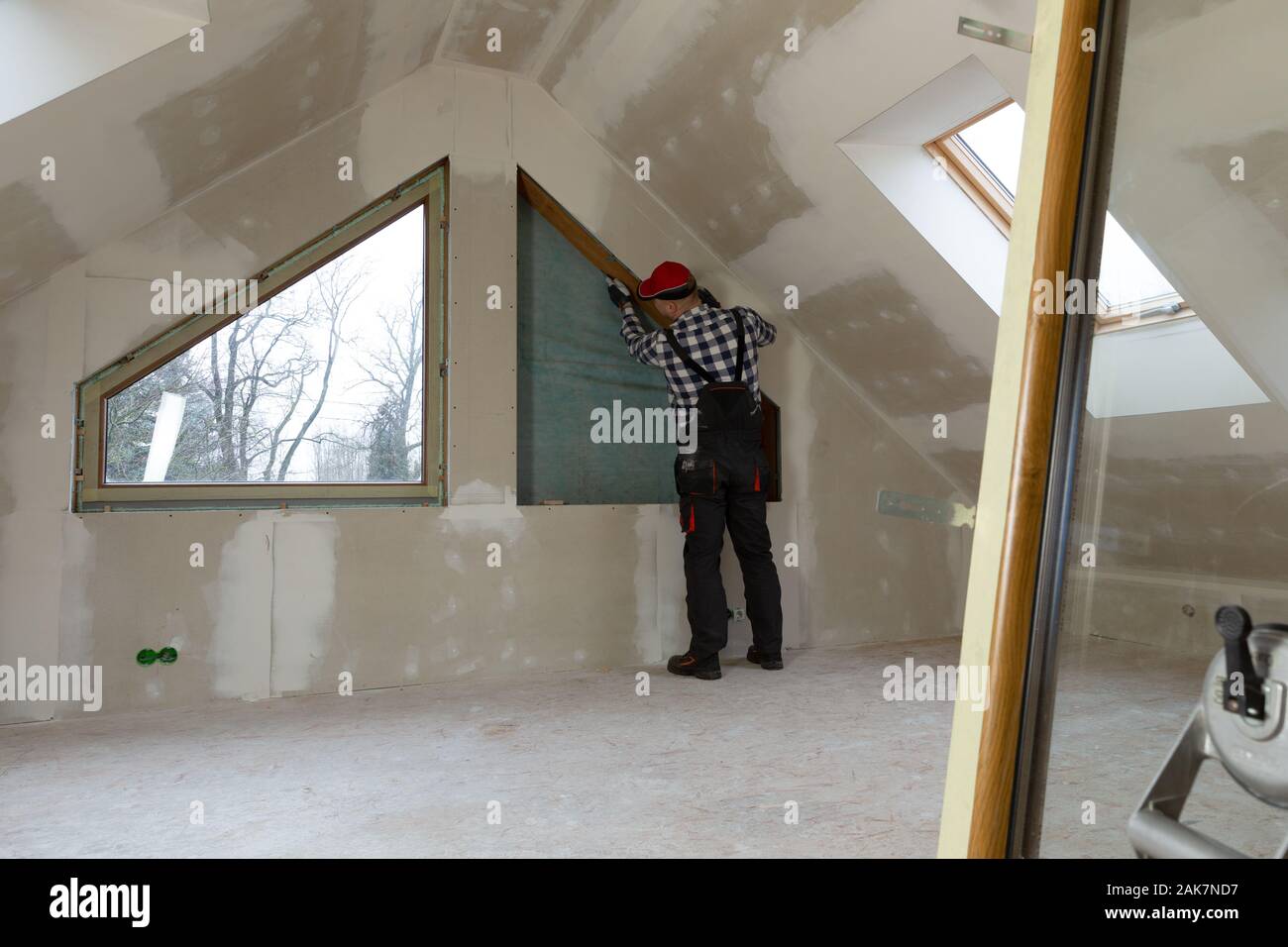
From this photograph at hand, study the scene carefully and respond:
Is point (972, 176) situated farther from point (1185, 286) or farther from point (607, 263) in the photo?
point (1185, 286)

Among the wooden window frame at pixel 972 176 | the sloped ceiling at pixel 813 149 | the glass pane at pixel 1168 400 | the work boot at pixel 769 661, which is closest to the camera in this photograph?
the glass pane at pixel 1168 400

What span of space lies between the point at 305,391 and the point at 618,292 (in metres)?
1.29

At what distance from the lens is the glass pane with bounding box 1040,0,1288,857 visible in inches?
29.4

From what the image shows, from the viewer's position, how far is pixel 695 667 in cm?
328

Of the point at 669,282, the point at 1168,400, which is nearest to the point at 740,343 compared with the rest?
the point at 669,282

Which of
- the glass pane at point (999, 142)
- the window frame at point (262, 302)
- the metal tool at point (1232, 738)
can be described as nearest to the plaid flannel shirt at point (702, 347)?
the window frame at point (262, 302)

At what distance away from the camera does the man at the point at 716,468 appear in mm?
3262

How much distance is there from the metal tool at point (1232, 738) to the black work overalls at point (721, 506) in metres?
2.56

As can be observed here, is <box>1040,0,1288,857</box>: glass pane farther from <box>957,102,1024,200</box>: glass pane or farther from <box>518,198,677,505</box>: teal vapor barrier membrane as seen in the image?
<box>518,198,677,505</box>: teal vapor barrier membrane

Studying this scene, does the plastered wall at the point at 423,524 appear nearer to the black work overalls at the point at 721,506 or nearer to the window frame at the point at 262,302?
the window frame at the point at 262,302

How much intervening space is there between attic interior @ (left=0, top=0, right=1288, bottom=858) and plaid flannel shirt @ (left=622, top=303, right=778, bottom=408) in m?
0.08

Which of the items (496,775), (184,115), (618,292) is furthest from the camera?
(618,292)
